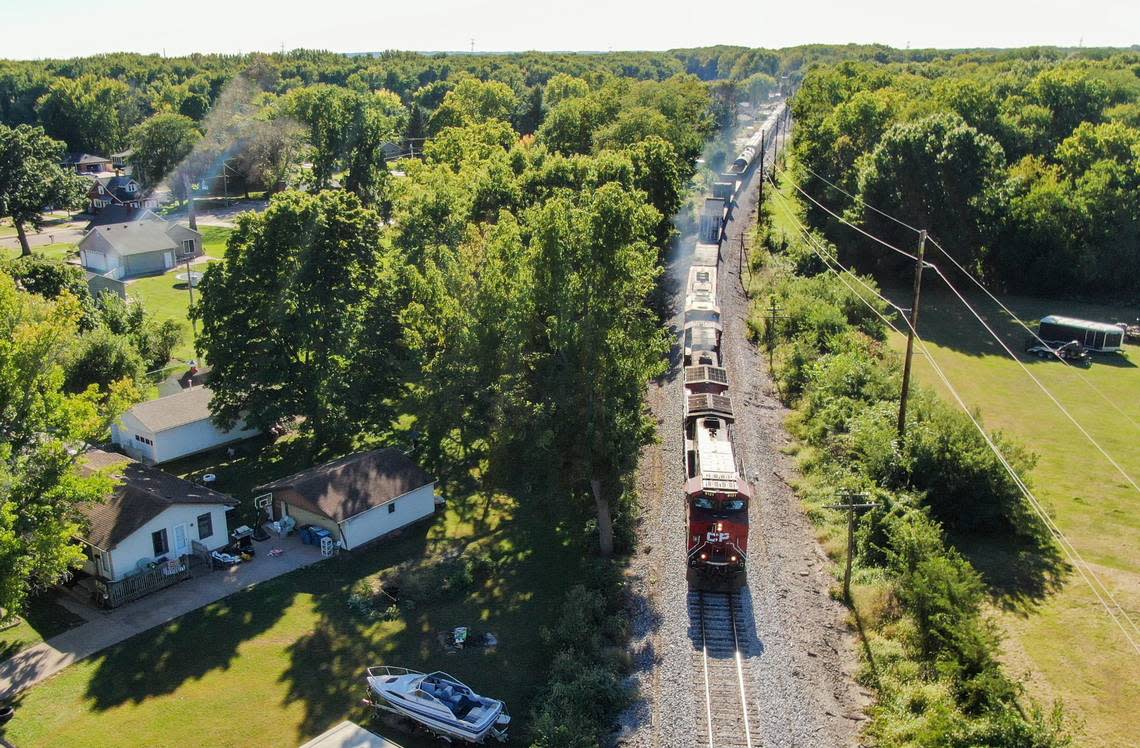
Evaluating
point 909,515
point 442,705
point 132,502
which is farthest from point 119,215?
point 909,515

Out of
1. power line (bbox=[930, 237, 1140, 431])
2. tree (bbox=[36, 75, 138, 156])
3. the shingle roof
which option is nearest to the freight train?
power line (bbox=[930, 237, 1140, 431])

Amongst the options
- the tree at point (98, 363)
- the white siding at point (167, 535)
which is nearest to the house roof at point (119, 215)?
the tree at point (98, 363)

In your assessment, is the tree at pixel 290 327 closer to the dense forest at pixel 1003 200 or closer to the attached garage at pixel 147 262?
the attached garage at pixel 147 262

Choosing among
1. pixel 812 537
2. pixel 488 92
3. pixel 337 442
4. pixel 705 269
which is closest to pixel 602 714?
pixel 812 537

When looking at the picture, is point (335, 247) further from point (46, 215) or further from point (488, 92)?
point (46, 215)

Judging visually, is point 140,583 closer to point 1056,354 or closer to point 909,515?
point 909,515

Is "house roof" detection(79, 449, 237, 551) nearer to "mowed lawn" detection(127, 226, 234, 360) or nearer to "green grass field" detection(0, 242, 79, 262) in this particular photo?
"mowed lawn" detection(127, 226, 234, 360)
